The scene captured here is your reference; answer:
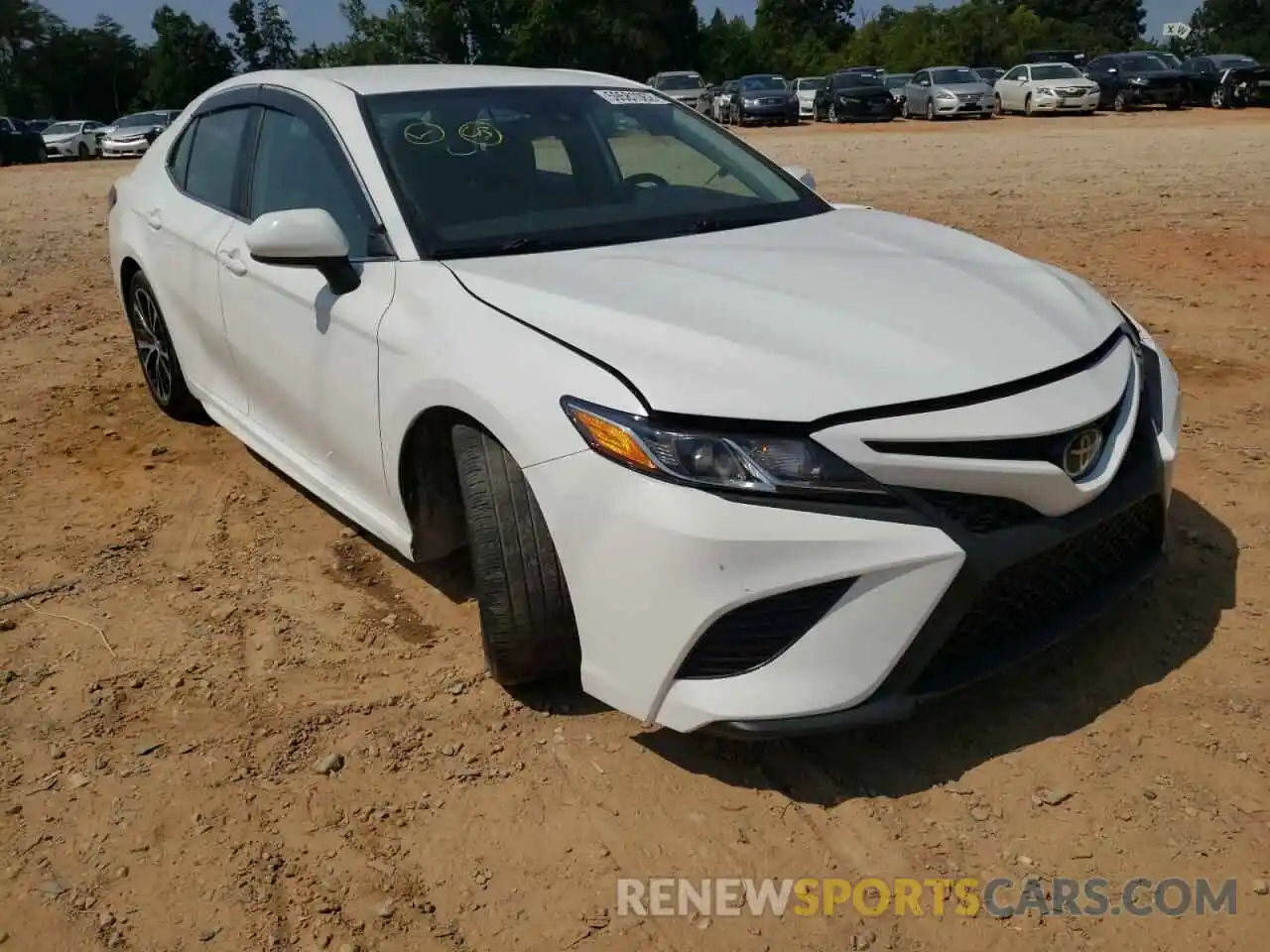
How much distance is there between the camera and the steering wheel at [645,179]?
383cm

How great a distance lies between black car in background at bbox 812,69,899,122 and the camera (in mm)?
31531

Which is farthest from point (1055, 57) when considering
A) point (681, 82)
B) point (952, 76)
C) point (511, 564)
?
point (511, 564)

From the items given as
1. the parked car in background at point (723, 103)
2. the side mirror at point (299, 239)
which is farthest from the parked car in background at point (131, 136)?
the side mirror at point (299, 239)

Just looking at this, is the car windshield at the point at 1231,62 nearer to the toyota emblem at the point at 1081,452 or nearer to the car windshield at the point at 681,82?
the car windshield at the point at 681,82

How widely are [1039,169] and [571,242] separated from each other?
41.0 ft

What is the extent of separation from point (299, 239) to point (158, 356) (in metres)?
2.42

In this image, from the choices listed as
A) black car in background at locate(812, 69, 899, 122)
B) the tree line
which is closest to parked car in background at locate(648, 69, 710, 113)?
black car in background at locate(812, 69, 899, 122)

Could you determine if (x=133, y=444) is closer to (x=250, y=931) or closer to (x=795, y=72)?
(x=250, y=931)

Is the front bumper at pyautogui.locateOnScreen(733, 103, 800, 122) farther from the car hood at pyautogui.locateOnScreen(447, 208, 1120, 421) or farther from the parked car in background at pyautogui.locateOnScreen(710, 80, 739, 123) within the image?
the car hood at pyautogui.locateOnScreen(447, 208, 1120, 421)

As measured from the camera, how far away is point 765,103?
3269 centimetres

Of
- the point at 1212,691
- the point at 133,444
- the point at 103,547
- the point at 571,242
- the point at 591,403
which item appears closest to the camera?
the point at 591,403

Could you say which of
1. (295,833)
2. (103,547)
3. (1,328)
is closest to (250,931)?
(295,833)

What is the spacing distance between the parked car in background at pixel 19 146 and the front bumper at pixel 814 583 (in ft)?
111

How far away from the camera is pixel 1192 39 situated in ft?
226
